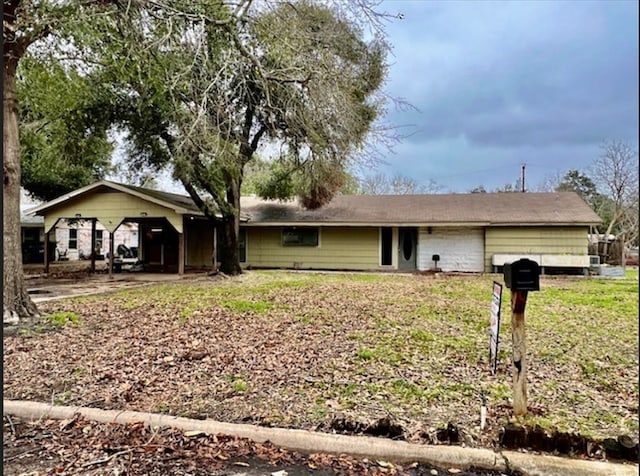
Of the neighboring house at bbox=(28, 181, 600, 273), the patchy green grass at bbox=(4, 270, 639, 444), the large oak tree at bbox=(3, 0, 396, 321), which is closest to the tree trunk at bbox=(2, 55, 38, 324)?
the large oak tree at bbox=(3, 0, 396, 321)

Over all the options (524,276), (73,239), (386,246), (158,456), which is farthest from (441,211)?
(73,239)

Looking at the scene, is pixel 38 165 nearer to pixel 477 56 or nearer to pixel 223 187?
pixel 223 187

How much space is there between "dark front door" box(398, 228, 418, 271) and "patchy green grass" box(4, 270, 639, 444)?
9.12 metres

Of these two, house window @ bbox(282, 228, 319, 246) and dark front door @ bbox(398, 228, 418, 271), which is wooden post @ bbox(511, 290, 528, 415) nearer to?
dark front door @ bbox(398, 228, 418, 271)

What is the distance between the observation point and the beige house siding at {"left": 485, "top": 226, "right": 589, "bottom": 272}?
1614 cm

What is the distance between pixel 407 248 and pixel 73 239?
67.9ft

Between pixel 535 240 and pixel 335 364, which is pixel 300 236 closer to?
pixel 535 240

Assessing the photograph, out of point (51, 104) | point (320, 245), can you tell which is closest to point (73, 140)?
point (51, 104)

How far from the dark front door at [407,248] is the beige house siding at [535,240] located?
108 inches

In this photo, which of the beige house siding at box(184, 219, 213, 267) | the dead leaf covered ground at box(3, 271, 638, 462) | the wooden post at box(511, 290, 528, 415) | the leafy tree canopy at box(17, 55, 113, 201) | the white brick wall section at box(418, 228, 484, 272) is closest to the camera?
the wooden post at box(511, 290, 528, 415)

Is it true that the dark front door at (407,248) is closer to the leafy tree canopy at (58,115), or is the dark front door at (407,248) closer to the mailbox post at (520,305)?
the leafy tree canopy at (58,115)

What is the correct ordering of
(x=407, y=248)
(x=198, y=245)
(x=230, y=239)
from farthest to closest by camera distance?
(x=198, y=245)
(x=407, y=248)
(x=230, y=239)

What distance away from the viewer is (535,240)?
16531mm

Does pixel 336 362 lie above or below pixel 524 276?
below
